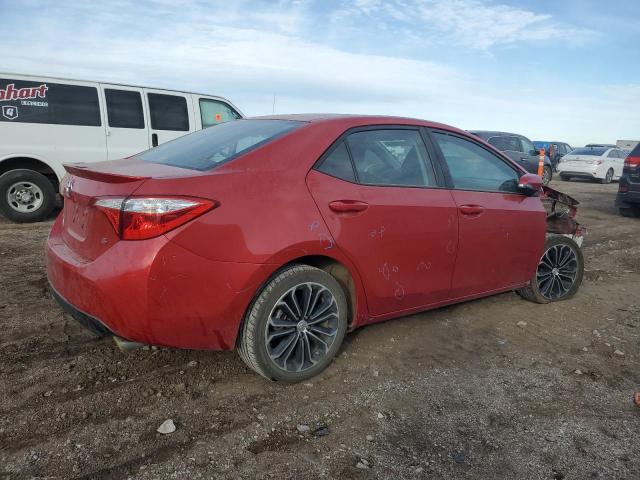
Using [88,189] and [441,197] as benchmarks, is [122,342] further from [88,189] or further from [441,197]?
[441,197]

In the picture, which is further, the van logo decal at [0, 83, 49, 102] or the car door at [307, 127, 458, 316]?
the van logo decal at [0, 83, 49, 102]

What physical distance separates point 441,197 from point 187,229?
1810 millimetres

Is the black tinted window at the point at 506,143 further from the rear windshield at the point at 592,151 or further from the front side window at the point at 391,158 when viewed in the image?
the front side window at the point at 391,158

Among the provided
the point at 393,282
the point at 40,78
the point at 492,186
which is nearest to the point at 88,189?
the point at 393,282

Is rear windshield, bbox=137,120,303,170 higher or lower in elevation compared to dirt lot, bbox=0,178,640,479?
higher

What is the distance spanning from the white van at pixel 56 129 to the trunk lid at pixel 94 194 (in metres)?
5.09

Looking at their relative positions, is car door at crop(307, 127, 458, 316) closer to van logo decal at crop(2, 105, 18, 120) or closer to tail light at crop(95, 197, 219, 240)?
tail light at crop(95, 197, 219, 240)

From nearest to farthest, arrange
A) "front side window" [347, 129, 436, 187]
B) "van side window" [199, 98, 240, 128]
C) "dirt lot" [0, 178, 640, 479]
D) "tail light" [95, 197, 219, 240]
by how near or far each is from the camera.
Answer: "dirt lot" [0, 178, 640, 479] < "tail light" [95, 197, 219, 240] < "front side window" [347, 129, 436, 187] < "van side window" [199, 98, 240, 128]

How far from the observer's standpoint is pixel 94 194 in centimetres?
266

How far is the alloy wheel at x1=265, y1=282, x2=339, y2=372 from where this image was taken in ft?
9.41

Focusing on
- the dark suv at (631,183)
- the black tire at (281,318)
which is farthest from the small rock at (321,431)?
the dark suv at (631,183)

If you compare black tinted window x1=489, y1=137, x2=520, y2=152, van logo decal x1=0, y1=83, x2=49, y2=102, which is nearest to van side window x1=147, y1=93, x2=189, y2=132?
van logo decal x1=0, y1=83, x2=49, y2=102

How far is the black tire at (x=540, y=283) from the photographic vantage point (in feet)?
14.8

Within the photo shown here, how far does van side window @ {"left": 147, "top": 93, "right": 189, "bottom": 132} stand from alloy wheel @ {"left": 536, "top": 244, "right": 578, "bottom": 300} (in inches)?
251
